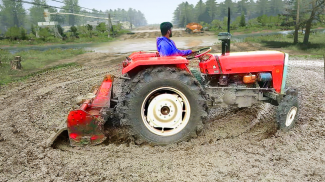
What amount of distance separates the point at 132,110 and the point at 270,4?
8361 cm

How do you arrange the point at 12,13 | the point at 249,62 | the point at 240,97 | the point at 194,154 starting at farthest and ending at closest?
the point at 12,13 → the point at 240,97 → the point at 249,62 → the point at 194,154

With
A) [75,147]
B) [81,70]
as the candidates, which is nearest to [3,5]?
[81,70]

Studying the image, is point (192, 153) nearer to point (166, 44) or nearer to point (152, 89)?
point (152, 89)

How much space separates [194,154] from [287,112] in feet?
4.72

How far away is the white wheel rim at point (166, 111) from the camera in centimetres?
296

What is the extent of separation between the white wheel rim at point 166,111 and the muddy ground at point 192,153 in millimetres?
236

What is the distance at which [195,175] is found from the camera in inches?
93.0

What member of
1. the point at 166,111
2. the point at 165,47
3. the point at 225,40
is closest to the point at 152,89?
the point at 166,111

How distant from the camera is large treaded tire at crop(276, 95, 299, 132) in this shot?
3133mm

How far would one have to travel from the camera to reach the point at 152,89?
2.85 m

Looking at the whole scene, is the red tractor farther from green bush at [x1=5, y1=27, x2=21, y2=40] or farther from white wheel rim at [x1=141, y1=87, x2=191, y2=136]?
green bush at [x1=5, y1=27, x2=21, y2=40]

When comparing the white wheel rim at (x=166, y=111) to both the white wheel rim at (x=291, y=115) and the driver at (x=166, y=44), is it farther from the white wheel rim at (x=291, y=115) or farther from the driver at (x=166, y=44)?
the white wheel rim at (x=291, y=115)

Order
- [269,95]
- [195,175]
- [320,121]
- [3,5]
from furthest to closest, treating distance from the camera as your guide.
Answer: [3,5], [320,121], [269,95], [195,175]

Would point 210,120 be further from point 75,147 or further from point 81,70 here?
point 81,70
